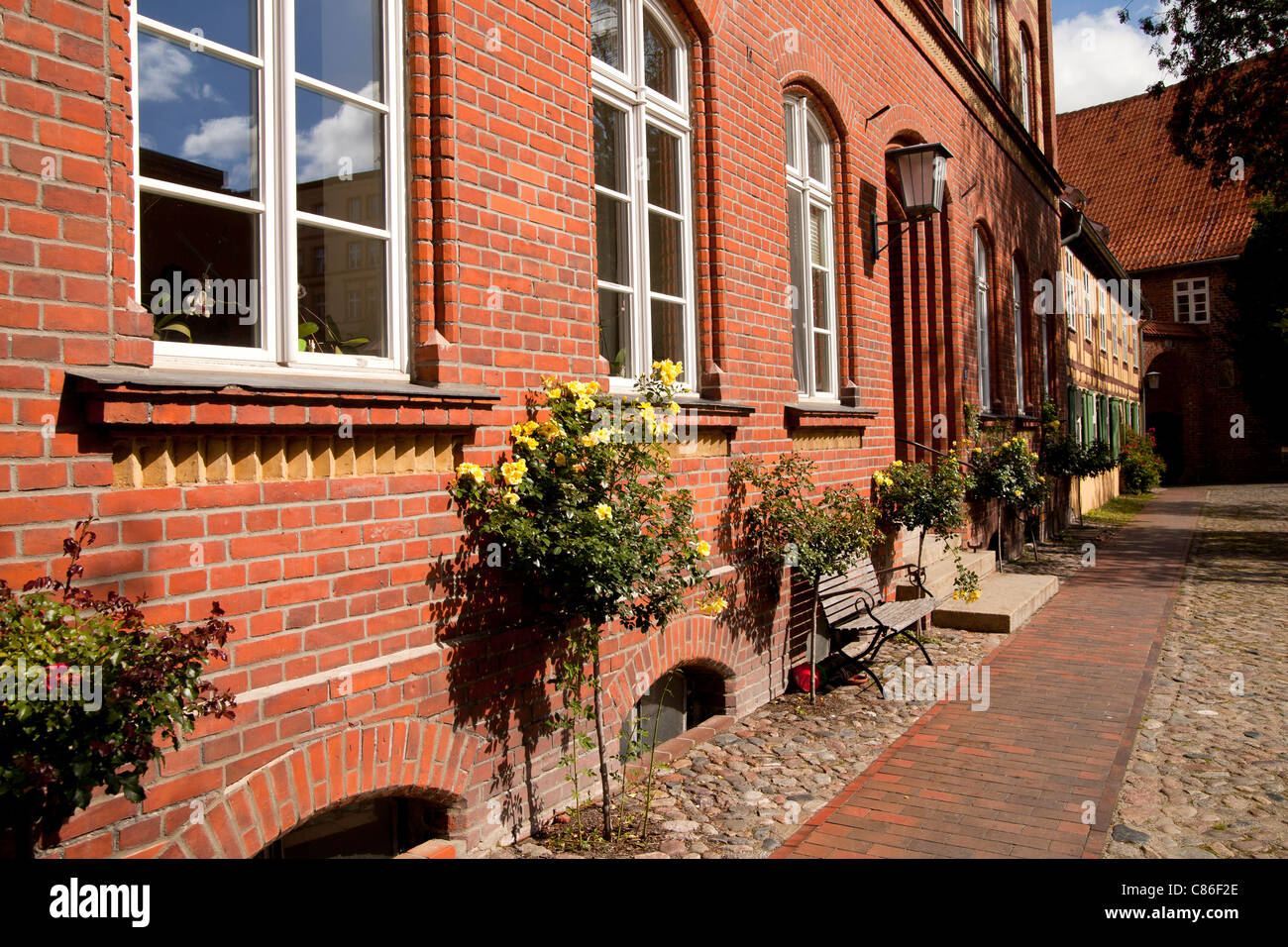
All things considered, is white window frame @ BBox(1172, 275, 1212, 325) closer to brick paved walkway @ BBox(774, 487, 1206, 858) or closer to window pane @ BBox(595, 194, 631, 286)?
brick paved walkway @ BBox(774, 487, 1206, 858)

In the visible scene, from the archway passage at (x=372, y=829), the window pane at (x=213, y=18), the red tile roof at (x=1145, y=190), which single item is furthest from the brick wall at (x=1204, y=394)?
the window pane at (x=213, y=18)

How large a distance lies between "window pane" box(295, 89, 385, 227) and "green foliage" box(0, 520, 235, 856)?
169cm

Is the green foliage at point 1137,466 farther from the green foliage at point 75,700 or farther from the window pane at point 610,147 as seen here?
the green foliage at point 75,700

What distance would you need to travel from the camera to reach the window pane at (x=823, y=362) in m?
7.98

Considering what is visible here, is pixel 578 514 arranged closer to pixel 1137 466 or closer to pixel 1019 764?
pixel 1019 764

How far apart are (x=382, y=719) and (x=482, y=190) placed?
84.5 inches

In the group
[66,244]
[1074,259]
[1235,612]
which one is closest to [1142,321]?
[1074,259]

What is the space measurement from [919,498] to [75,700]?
7.18m

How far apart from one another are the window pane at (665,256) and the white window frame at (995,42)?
9785 millimetres

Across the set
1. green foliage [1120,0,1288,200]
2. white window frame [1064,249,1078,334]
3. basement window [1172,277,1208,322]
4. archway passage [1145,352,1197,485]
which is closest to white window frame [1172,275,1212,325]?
basement window [1172,277,1208,322]

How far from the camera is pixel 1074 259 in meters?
24.3

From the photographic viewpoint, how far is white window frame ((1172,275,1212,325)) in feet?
123

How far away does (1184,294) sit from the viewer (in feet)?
125

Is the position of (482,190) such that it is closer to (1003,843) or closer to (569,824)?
(569,824)
